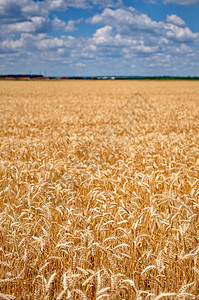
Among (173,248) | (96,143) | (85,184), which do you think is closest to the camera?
(173,248)

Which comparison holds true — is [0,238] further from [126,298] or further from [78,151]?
[78,151]

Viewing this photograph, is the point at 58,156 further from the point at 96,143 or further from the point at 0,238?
the point at 0,238

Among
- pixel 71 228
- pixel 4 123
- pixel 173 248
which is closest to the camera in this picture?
pixel 173 248

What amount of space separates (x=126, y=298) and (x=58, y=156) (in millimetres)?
4877

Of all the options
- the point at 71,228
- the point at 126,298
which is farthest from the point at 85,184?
the point at 126,298

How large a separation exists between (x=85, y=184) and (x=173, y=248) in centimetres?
234

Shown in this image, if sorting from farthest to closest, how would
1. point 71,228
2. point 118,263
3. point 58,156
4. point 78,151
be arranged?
point 78,151
point 58,156
point 71,228
point 118,263

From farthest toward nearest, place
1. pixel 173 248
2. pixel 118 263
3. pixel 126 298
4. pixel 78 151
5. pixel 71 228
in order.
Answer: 1. pixel 78 151
2. pixel 71 228
3. pixel 173 248
4. pixel 118 263
5. pixel 126 298

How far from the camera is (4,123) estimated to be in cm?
1344

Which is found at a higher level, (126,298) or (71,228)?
(71,228)

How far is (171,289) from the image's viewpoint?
90.3 inches

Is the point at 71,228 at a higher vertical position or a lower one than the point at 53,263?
higher

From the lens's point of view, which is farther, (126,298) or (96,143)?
(96,143)

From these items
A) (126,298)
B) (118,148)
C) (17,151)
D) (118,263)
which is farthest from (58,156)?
(126,298)
